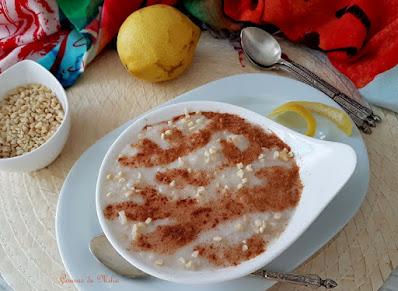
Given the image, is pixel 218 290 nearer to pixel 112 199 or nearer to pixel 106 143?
pixel 112 199

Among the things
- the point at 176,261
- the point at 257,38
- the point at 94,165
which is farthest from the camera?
the point at 257,38

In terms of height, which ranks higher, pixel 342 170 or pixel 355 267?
pixel 342 170

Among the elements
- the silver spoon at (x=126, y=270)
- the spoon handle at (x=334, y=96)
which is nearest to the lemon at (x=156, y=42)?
the spoon handle at (x=334, y=96)

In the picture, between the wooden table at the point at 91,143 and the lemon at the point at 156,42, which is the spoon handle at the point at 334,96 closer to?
the wooden table at the point at 91,143

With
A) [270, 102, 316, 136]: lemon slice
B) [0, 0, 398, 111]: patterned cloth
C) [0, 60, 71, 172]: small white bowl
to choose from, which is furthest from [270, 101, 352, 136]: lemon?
[0, 60, 71, 172]: small white bowl

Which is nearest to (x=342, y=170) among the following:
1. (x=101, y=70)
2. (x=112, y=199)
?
(x=112, y=199)

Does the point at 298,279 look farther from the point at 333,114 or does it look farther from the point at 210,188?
the point at 333,114

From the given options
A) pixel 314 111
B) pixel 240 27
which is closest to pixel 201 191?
pixel 314 111
